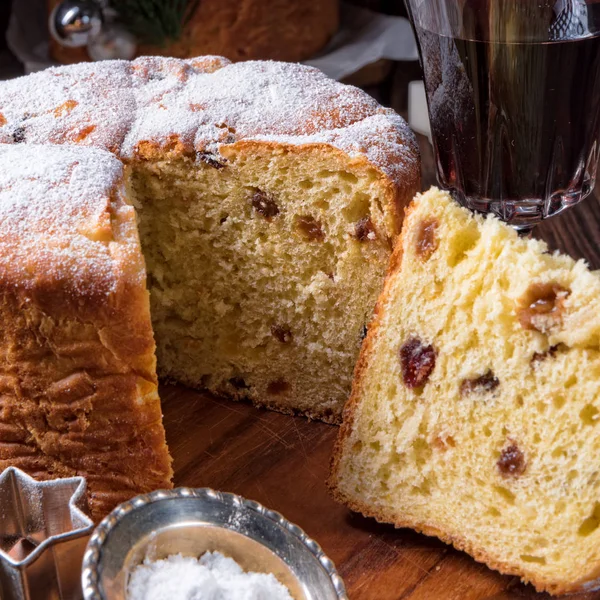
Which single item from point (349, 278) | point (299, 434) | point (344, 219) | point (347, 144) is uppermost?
point (347, 144)

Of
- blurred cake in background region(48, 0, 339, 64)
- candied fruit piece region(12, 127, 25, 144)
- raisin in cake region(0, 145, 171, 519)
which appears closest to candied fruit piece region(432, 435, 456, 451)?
raisin in cake region(0, 145, 171, 519)

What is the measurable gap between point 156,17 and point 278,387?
2375 mm

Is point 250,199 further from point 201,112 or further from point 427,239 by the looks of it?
point 427,239

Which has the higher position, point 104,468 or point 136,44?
point 136,44

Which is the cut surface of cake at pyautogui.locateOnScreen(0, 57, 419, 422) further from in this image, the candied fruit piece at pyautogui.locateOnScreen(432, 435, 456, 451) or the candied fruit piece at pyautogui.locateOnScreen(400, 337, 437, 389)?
the candied fruit piece at pyautogui.locateOnScreen(432, 435, 456, 451)

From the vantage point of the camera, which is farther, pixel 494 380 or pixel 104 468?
pixel 104 468

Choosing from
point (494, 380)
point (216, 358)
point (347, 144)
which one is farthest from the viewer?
point (216, 358)

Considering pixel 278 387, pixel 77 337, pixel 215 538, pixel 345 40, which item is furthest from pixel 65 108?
pixel 345 40

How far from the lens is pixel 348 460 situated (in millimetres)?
2592

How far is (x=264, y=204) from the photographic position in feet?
9.53

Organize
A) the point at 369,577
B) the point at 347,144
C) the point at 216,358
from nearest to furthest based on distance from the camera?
1. the point at 369,577
2. the point at 347,144
3. the point at 216,358

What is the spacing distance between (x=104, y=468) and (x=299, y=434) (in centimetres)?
71

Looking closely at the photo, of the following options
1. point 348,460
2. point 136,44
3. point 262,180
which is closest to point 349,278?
point 262,180

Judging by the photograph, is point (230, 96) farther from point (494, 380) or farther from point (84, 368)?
point (494, 380)
